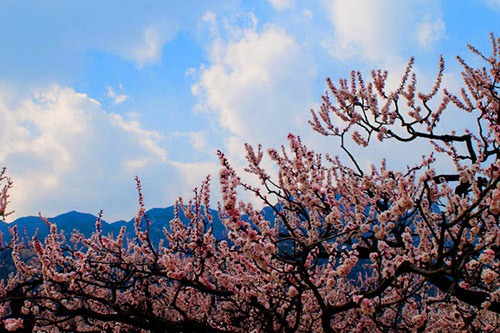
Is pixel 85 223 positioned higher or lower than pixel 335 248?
higher

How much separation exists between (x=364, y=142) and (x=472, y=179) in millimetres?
3038

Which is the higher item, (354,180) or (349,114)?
(349,114)

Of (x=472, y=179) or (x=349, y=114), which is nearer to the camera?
(x=472, y=179)

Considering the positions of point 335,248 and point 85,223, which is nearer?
point 335,248

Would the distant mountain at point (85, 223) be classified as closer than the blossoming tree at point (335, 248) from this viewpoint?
No

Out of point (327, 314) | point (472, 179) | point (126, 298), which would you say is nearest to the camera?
point (327, 314)

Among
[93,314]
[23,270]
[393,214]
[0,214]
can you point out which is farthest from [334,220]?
[23,270]

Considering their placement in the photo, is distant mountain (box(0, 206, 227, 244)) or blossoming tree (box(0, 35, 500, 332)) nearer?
blossoming tree (box(0, 35, 500, 332))

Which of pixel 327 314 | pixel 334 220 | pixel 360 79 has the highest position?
pixel 360 79

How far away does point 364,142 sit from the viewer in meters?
7.51

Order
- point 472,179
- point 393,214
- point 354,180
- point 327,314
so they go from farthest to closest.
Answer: point 354,180, point 472,179, point 327,314, point 393,214

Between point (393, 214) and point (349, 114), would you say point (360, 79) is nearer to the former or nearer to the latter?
point (349, 114)

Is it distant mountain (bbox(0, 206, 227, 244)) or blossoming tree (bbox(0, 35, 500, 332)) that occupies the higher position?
distant mountain (bbox(0, 206, 227, 244))

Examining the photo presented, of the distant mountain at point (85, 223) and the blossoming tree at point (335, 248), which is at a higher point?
the distant mountain at point (85, 223)
